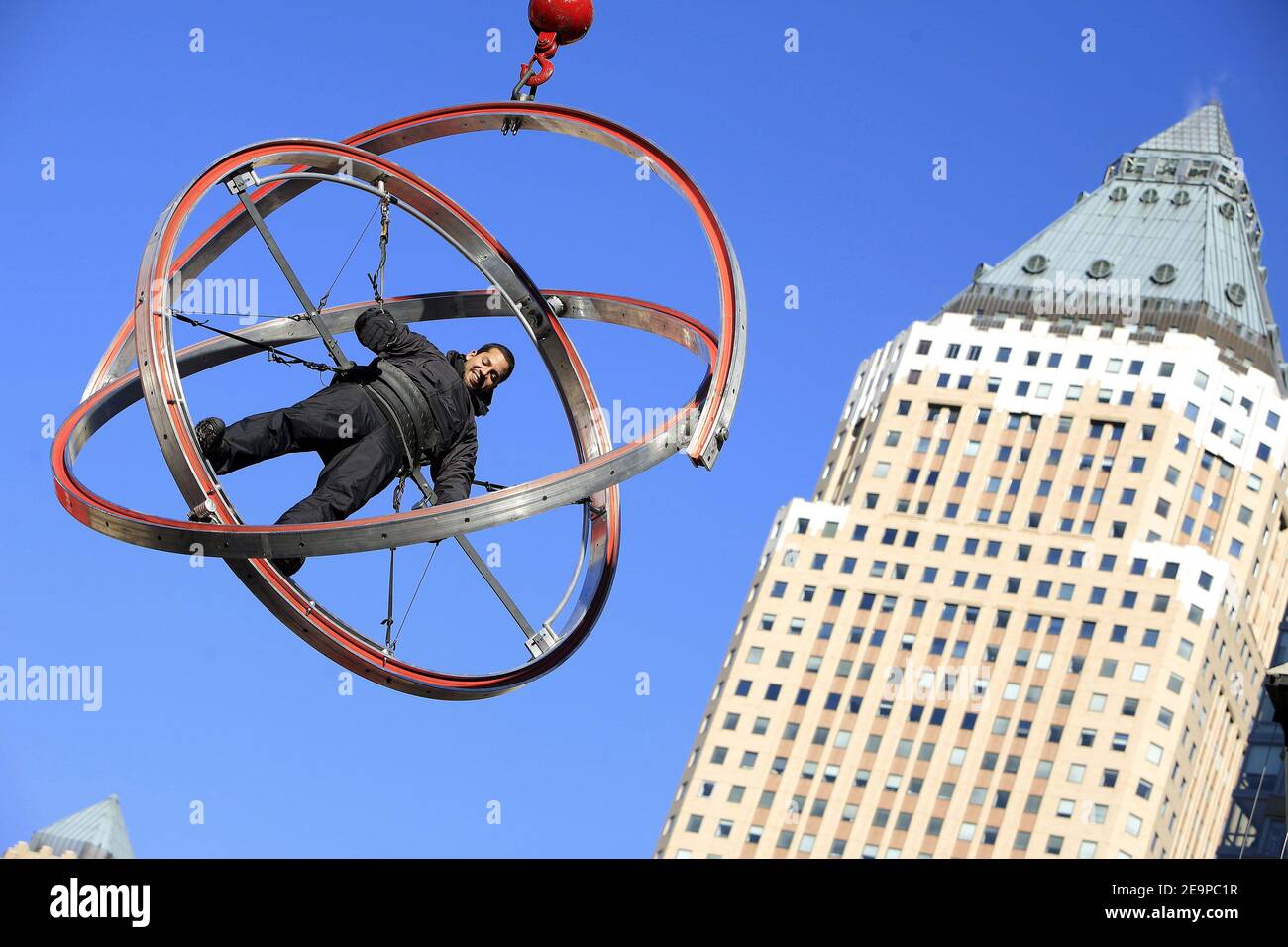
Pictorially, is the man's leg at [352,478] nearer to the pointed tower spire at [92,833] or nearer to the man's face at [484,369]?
the man's face at [484,369]

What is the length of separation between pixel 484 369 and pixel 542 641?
9.68 feet

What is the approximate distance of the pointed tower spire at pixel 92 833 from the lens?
3573 inches

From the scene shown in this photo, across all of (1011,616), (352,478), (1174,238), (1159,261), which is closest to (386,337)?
(352,478)

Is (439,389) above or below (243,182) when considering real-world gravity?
below

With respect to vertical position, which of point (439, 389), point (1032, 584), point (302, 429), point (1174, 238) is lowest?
point (1032, 584)

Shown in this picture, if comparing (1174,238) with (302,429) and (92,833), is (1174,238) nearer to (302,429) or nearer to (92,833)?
(92,833)

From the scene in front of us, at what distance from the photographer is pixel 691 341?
29375 millimetres

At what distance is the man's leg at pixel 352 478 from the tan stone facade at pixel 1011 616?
75810 millimetres

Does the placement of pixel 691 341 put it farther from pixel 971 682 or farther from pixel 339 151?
pixel 971 682

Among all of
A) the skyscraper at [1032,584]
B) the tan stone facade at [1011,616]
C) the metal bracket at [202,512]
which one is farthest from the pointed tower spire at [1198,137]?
the metal bracket at [202,512]

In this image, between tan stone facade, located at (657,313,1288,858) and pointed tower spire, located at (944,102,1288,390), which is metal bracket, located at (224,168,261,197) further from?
pointed tower spire, located at (944,102,1288,390)

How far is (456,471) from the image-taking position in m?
28.4

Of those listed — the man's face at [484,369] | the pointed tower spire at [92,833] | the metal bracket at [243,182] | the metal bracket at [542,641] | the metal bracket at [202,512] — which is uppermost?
the metal bracket at [243,182]
